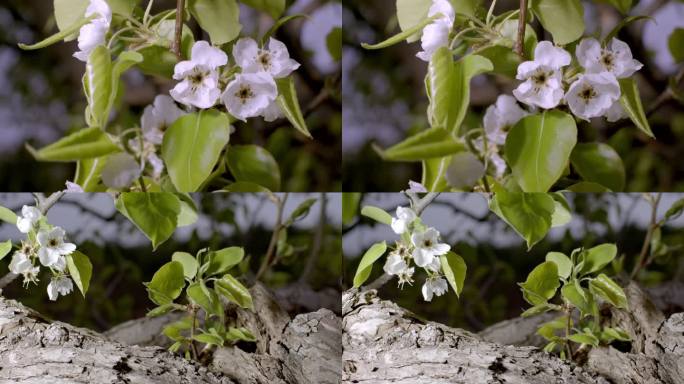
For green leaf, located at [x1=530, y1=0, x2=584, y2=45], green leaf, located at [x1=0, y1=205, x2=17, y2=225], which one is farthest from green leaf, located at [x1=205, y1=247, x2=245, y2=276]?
green leaf, located at [x1=530, y1=0, x2=584, y2=45]

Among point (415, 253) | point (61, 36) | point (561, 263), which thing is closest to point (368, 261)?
point (415, 253)

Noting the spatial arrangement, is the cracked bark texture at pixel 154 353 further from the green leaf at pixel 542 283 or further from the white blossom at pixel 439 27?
the white blossom at pixel 439 27

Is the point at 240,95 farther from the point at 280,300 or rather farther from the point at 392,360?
the point at 392,360

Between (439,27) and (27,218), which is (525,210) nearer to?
(439,27)

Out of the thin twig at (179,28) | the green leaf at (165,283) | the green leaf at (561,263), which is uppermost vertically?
the thin twig at (179,28)

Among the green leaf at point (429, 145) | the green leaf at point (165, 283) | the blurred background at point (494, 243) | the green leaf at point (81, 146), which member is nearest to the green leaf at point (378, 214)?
the blurred background at point (494, 243)

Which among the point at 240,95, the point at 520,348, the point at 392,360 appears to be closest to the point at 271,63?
the point at 240,95
